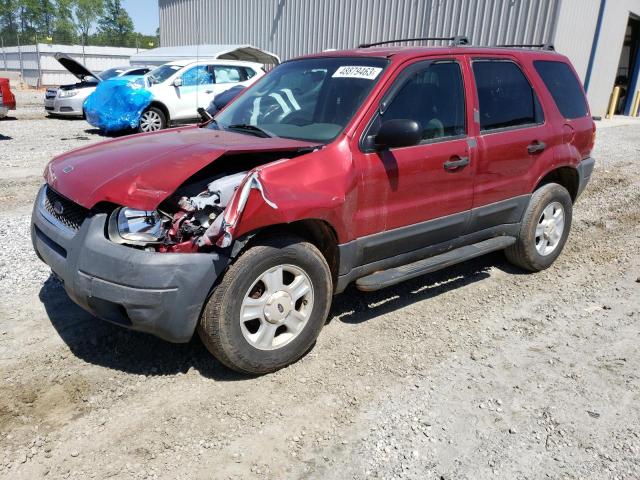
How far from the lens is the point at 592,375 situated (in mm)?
3451

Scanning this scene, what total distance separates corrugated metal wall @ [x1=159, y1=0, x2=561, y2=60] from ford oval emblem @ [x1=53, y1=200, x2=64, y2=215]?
300 inches

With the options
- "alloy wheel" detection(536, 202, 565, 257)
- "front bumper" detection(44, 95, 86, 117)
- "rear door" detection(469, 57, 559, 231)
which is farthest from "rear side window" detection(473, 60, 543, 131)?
"front bumper" detection(44, 95, 86, 117)

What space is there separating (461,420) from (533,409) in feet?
1.48

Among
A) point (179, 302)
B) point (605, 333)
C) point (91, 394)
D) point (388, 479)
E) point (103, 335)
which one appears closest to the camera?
point (388, 479)

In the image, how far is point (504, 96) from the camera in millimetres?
4434

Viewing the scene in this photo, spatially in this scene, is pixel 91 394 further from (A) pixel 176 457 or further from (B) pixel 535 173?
(B) pixel 535 173

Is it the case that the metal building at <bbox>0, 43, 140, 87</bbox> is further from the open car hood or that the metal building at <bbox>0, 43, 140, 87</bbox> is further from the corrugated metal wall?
the open car hood

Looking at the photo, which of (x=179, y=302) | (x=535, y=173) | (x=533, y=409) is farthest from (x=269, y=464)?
(x=535, y=173)

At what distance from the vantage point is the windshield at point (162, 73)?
13.0m

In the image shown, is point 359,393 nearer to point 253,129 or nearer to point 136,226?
point 136,226

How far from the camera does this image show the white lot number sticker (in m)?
3.73

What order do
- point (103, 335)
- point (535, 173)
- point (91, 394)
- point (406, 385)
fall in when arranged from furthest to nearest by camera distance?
1. point (535, 173)
2. point (103, 335)
3. point (406, 385)
4. point (91, 394)

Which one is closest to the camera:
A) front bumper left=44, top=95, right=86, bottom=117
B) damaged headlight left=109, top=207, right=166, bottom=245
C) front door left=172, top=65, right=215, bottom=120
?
damaged headlight left=109, top=207, right=166, bottom=245

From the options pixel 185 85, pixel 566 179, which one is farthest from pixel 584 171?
pixel 185 85
